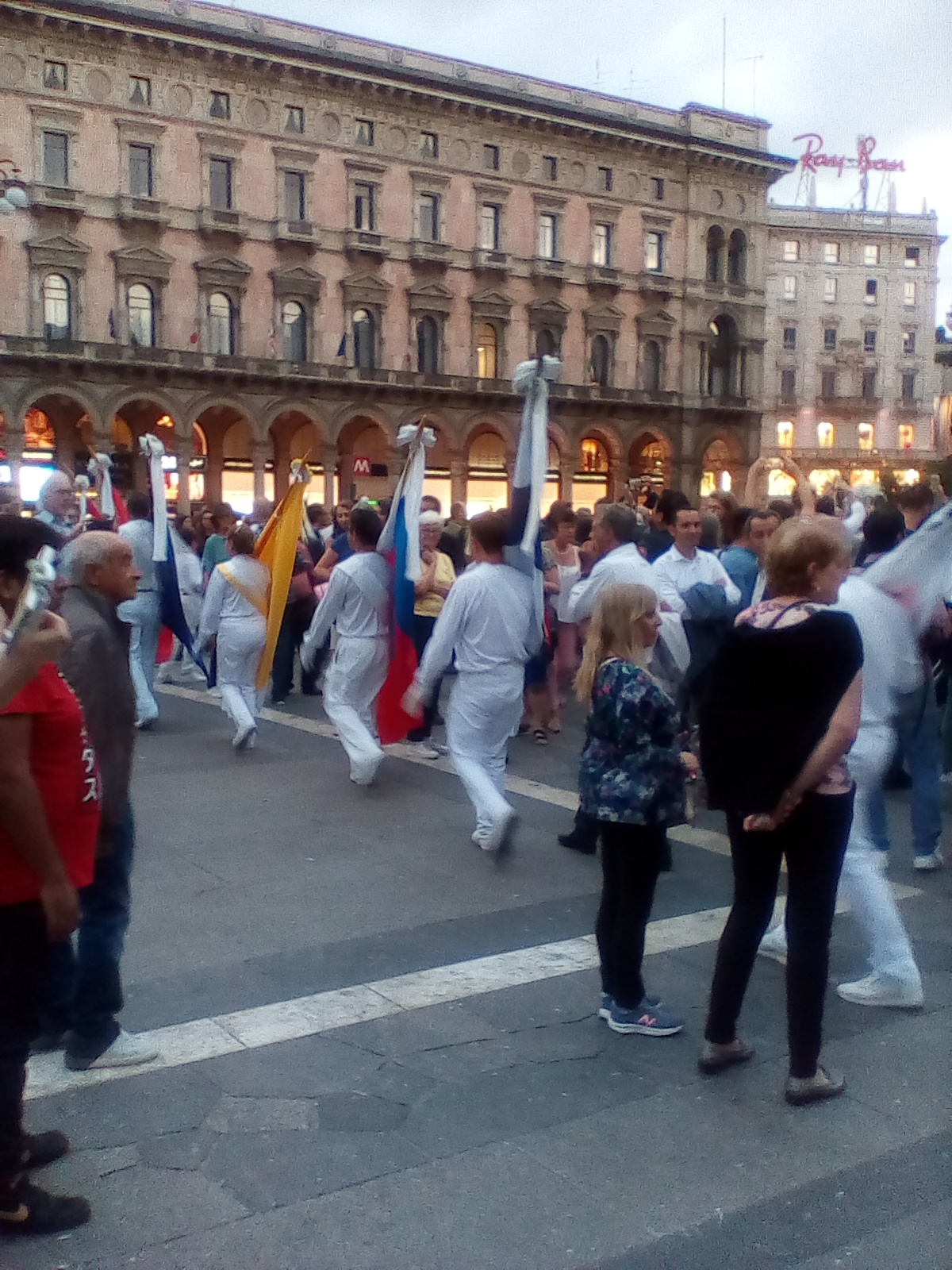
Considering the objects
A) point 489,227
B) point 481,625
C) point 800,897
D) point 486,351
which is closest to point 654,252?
point 489,227

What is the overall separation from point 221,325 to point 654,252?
17.5 meters

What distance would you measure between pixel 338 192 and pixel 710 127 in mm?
16234

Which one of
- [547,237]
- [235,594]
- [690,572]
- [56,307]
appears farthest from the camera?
[547,237]

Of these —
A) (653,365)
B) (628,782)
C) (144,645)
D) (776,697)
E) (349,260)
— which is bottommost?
(144,645)

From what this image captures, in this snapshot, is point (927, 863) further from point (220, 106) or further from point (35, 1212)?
point (220, 106)

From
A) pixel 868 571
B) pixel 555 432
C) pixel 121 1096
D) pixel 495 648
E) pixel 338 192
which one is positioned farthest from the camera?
pixel 555 432

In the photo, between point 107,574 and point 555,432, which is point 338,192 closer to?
point 555,432

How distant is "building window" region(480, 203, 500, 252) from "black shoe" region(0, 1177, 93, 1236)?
4324cm

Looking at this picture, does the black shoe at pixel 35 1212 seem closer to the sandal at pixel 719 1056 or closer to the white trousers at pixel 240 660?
the sandal at pixel 719 1056

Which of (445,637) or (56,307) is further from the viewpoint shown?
(56,307)

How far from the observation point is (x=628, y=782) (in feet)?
13.8

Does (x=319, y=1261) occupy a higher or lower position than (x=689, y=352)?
lower

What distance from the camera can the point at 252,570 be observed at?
9.56 meters

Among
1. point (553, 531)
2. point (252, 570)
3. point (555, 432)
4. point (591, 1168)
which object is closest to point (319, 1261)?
point (591, 1168)
